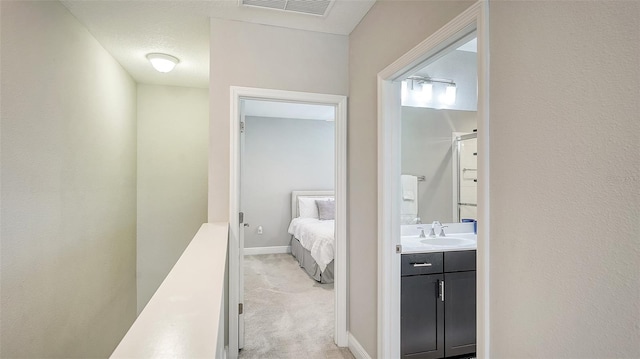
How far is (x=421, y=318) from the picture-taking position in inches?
Result: 84.9

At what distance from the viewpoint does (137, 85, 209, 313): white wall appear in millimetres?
3848

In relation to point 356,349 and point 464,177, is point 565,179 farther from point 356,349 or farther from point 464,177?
point 464,177

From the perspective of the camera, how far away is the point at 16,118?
1.66 meters

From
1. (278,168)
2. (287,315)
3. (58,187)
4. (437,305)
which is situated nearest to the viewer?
(58,187)

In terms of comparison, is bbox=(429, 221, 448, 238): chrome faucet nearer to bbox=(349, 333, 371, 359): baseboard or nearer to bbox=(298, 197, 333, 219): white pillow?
bbox=(349, 333, 371, 359): baseboard

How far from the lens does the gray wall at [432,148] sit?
2877mm

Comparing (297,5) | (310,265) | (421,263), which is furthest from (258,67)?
(310,265)

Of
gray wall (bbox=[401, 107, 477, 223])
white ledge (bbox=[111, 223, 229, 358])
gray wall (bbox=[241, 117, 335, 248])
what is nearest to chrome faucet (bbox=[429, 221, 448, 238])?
gray wall (bbox=[401, 107, 477, 223])

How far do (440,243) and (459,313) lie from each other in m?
0.54

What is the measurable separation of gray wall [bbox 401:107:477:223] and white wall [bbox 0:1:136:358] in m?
2.65

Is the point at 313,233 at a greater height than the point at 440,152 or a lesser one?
lesser

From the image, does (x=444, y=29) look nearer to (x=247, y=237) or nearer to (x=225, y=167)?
(x=225, y=167)

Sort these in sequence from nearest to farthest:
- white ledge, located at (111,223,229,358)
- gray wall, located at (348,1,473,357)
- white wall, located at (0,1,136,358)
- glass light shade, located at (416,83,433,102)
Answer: white ledge, located at (111,223,229,358) → white wall, located at (0,1,136,358) → gray wall, located at (348,1,473,357) → glass light shade, located at (416,83,433,102)

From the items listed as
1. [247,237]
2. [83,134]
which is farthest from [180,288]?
[247,237]
